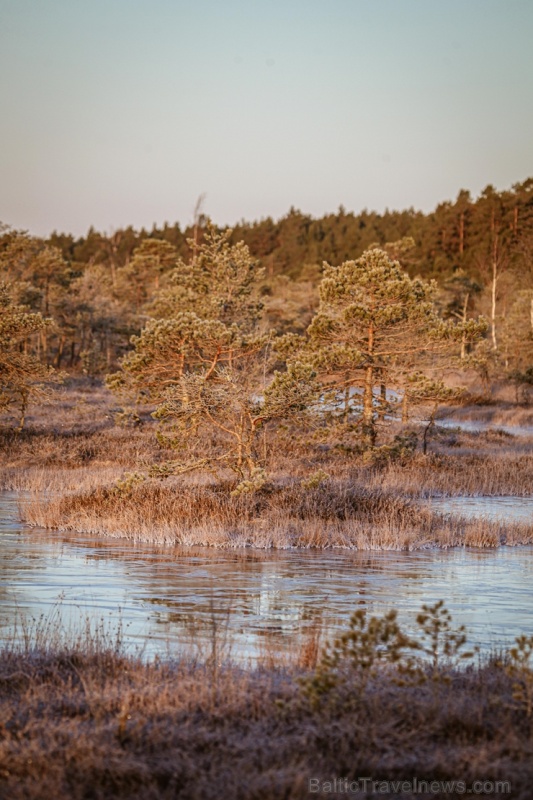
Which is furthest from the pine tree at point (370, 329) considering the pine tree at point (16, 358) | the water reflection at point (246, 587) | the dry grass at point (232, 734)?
the dry grass at point (232, 734)

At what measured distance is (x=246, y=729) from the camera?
205 inches

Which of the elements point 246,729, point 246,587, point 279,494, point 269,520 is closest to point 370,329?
point 279,494

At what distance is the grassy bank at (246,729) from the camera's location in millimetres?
4449

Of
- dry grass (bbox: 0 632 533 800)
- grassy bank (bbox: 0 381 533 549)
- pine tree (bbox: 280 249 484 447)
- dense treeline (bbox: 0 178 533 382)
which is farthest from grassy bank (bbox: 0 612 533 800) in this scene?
dense treeline (bbox: 0 178 533 382)

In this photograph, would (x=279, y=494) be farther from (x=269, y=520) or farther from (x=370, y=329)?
(x=370, y=329)

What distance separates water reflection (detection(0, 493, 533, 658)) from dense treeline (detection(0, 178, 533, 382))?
1091 inches

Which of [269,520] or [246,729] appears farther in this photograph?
[269,520]

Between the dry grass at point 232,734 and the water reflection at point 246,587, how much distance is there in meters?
1.85

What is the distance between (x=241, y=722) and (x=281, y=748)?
0.55 meters

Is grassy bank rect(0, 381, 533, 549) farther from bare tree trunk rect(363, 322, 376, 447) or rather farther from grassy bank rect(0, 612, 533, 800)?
grassy bank rect(0, 612, 533, 800)

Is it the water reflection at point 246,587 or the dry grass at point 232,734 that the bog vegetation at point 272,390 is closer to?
the water reflection at point 246,587

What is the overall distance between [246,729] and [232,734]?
0.54ft

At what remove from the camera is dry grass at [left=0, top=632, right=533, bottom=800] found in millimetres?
4438

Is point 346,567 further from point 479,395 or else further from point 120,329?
point 120,329
